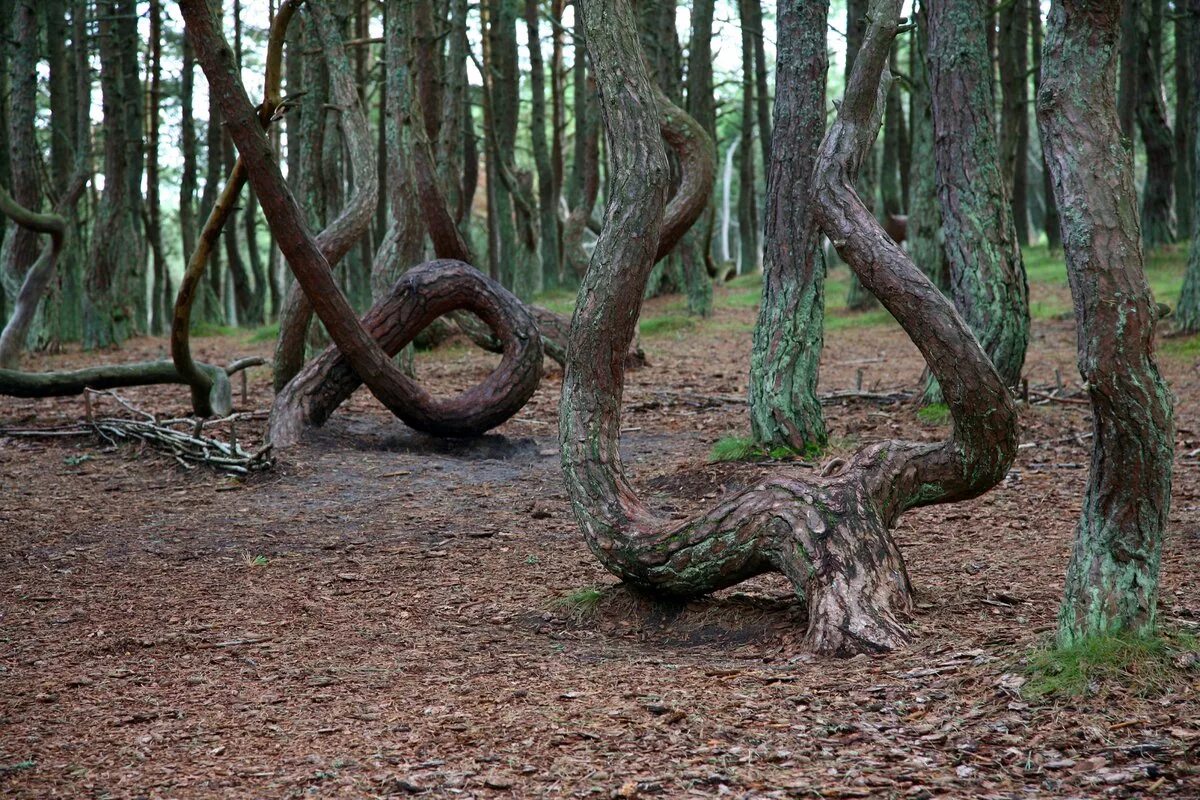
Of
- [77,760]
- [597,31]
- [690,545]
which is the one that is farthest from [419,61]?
[77,760]

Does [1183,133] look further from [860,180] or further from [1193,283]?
[1193,283]

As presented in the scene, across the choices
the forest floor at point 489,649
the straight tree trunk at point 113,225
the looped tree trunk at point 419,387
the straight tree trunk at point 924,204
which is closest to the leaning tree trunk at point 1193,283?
the straight tree trunk at point 924,204

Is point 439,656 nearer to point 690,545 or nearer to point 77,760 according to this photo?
point 690,545

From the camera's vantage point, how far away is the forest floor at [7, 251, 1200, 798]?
3223mm

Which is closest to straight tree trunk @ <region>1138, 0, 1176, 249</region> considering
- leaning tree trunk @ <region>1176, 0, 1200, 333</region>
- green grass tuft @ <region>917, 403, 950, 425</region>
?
leaning tree trunk @ <region>1176, 0, 1200, 333</region>

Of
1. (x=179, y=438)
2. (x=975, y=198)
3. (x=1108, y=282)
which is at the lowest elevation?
(x=179, y=438)

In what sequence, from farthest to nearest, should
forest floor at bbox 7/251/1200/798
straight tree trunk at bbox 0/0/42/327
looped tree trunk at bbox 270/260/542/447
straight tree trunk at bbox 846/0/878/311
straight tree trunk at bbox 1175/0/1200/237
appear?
straight tree trunk at bbox 1175/0/1200/237 → straight tree trunk at bbox 846/0/878/311 → straight tree trunk at bbox 0/0/42/327 → looped tree trunk at bbox 270/260/542/447 → forest floor at bbox 7/251/1200/798

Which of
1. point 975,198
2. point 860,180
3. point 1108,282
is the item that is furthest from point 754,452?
point 860,180

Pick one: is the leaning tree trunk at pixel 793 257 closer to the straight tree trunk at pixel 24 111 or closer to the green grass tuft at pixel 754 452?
the green grass tuft at pixel 754 452

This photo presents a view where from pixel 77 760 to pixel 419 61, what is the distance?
1006 cm

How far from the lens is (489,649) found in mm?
4621

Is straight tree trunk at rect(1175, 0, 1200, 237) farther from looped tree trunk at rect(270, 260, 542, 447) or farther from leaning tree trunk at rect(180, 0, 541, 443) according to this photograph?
leaning tree trunk at rect(180, 0, 541, 443)

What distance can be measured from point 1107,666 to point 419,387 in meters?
6.37

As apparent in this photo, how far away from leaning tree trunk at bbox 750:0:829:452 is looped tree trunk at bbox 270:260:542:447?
2210 mm
